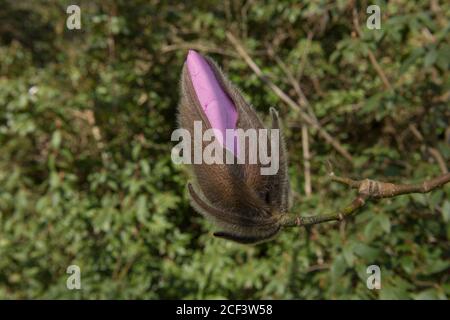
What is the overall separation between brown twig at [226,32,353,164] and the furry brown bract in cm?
120

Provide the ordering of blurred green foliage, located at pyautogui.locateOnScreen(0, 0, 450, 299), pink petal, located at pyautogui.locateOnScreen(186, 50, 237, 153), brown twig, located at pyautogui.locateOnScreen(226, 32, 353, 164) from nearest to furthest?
pink petal, located at pyautogui.locateOnScreen(186, 50, 237, 153) < blurred green foliage, located at pyautogui.locateOnScreen(0, 0, 450, 299) < brown twig, located at pyautogui.locateOnScreen(226, 32, 353, 164)

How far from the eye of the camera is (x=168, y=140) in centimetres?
225

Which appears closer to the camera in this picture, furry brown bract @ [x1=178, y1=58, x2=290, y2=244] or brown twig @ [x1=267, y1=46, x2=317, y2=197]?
furry brown bract @ [x1=178, y1=58, x2=290, y2=244]

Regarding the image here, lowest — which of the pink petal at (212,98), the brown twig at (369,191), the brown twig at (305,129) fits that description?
the brown twig at (369,191)

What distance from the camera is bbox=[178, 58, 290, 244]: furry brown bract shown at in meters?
0.67

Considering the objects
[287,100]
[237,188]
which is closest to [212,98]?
[237,188]

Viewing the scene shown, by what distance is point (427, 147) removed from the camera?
5.76 ft

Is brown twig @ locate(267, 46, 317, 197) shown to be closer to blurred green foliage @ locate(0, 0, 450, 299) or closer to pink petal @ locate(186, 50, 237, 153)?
blurred green foliage @ locate(0, 0, 450, 299)

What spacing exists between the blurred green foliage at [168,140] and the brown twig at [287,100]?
0.05 metres

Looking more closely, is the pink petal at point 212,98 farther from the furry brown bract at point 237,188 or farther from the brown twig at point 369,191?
the brown twig at point 369,191

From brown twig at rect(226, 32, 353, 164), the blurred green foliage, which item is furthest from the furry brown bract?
brown twig at rect(226, 32, 353, 164)

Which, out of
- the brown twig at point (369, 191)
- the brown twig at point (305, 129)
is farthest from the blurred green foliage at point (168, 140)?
the brown twig at point (369, 191)

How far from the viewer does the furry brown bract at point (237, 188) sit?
0.67 m

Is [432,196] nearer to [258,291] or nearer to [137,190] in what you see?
[258,291]
